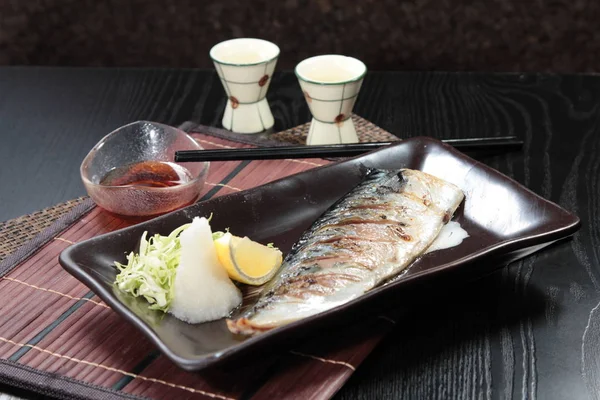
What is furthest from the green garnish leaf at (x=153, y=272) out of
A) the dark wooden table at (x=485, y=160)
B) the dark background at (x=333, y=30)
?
the dark background at (x=333, y=30)

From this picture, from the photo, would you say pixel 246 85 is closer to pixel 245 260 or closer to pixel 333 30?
pixel 333 30

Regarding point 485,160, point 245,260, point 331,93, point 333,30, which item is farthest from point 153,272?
point 333,30

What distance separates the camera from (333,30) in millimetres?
2824

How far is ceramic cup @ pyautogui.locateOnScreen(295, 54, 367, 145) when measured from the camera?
209cm

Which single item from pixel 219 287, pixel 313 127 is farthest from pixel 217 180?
pixel 219 287

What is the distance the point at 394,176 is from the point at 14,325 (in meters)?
0.79

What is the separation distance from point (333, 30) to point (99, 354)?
5.62 feet

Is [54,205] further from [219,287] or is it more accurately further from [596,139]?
[596,139]

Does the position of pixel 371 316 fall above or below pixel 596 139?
above

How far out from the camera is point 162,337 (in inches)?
51.0

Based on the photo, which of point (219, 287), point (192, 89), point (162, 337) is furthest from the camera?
point (192, 89)

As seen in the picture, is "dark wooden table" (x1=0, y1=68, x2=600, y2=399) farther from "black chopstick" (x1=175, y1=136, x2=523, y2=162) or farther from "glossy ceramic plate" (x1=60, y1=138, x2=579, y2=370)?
"black chopstick" (x1=175, y1=136, x2=523, y2=162)

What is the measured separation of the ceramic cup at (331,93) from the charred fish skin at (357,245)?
392mm

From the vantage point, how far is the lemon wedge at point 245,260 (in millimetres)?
1445
